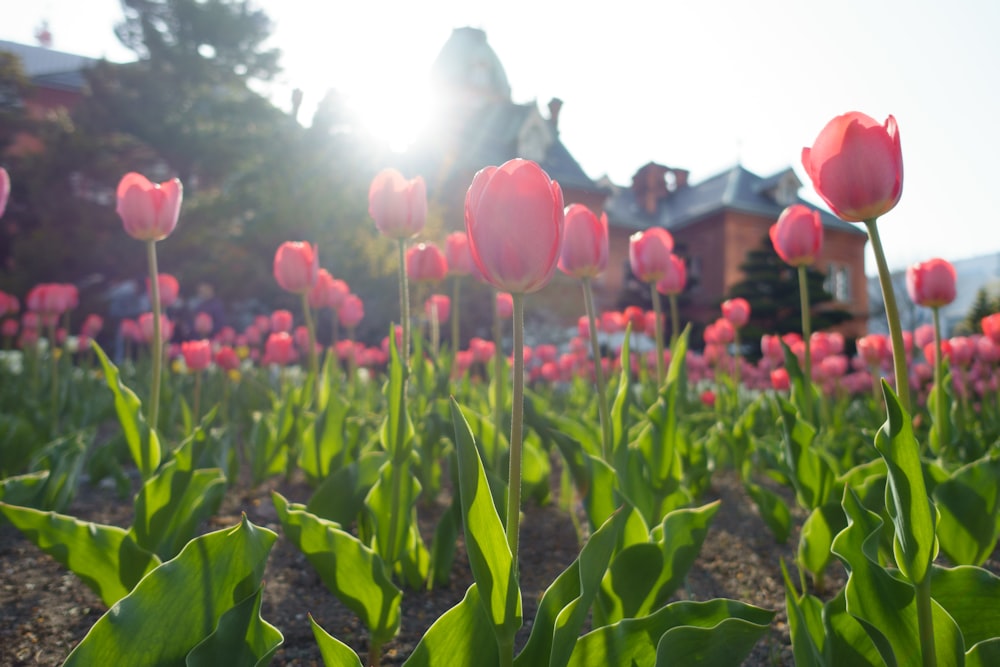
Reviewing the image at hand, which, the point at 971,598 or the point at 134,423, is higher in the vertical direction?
the point at 134,423

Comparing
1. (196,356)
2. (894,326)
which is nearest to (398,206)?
(894,326)

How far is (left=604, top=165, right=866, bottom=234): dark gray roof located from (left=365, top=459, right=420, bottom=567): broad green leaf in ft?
71.5

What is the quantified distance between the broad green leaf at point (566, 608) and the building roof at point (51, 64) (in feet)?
107

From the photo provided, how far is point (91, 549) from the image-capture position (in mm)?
1323

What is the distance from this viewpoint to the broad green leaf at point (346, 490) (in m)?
1.76

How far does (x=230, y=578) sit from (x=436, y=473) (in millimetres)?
1728

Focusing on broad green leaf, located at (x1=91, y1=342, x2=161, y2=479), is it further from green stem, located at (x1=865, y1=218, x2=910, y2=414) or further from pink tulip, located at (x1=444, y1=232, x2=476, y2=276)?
green stem, located at (x1=865, y1=218, x2=910, y2=414)

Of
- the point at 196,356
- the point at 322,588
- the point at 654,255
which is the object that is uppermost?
the point at 654,255

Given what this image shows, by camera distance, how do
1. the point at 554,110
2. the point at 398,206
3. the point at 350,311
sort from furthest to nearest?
1. the point at 554,110
2. the point at 350,311
3. the point at 398,206

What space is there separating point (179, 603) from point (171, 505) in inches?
26.3

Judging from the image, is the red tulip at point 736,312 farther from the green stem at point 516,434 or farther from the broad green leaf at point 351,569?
the green stem at point 516,434

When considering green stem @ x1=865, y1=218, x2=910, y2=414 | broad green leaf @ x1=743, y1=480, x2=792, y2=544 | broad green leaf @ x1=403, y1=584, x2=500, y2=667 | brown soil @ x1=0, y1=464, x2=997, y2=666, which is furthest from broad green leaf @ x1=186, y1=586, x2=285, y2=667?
broad green leaf @ x1=743, y1=480, x2=792, y2=544

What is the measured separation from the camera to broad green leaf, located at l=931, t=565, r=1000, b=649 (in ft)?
3.28

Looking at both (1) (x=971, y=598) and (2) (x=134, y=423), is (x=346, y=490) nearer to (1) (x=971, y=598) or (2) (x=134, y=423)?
(2) (x=134, y=423)
